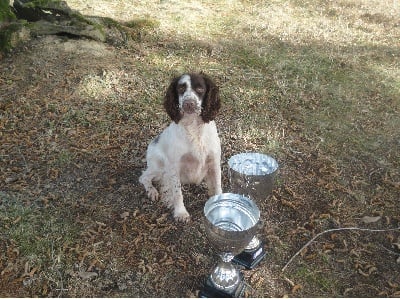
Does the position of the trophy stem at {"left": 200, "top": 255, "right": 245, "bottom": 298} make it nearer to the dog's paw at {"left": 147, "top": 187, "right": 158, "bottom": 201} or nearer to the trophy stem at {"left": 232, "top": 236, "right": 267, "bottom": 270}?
the trophy stem at {"left": 232, "top": 236, "right": 267, "bottom": 270}

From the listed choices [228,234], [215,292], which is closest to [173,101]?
[228,234]

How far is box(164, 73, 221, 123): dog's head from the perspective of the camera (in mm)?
3691

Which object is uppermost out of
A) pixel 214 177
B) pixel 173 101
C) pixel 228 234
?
pixel 173 101

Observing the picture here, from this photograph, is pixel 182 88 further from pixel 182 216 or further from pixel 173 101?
pixel 182 216

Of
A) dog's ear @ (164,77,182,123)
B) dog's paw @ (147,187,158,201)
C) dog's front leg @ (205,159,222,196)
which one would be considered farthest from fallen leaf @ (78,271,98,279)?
dog's ear @ (164,77,182,123)

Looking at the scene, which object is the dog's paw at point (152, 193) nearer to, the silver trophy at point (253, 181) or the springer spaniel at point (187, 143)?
the springer spaniel at point (187, 143)

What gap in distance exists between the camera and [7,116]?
5.68 meters

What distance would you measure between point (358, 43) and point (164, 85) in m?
4.24

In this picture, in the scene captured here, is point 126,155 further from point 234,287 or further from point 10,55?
point 10,55

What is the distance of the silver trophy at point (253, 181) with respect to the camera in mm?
3699

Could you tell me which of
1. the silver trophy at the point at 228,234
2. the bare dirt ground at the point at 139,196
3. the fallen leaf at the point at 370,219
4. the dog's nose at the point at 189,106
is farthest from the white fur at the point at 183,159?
the fallen leaf at the point at 370,219

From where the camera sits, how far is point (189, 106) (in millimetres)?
3652

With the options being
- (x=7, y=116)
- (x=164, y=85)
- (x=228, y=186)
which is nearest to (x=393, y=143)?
(x=228, y=186)

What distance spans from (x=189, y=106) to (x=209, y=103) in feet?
0.71
